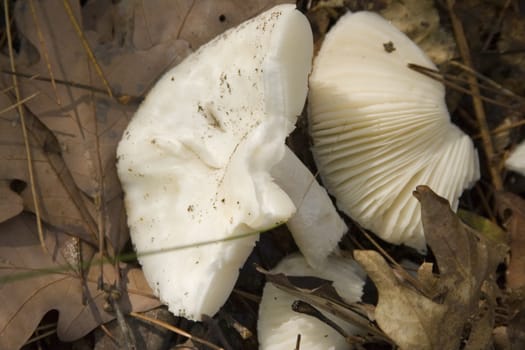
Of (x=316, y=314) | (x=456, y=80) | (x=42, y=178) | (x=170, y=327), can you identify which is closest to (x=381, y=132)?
(x=456, y=80)

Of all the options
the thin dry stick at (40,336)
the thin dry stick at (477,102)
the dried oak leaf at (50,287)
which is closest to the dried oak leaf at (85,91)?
the dried oak leaf at (50,287)

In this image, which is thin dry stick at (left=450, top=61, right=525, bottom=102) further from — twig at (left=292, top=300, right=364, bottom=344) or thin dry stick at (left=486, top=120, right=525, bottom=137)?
twig at (left=292, top=300, right=364, bottom=344)

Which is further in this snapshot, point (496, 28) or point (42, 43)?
point (496, 28)

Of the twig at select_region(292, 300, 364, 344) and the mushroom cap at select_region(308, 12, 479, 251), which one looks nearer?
the twig at select_region(292, 300, 364, 344)

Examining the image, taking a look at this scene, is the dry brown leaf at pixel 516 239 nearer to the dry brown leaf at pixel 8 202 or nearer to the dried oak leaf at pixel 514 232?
the dried oak leaf at pixel 514 232

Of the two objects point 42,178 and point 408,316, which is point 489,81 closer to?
point 408,316

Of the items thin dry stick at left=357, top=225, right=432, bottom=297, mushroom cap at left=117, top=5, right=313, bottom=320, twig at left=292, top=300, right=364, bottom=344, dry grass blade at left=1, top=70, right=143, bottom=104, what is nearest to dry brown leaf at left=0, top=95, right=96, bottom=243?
dry grass blade at left=1, top=70, right=143, bottom=104

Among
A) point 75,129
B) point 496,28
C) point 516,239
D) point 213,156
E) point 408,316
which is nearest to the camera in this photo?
point 408,316
